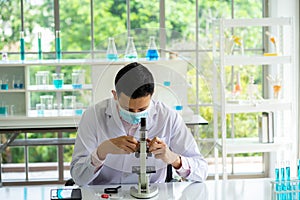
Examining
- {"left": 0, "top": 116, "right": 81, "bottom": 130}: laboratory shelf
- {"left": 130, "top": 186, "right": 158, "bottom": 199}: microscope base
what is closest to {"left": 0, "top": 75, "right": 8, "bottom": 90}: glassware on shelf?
{"left": 0, "top": 116, "right": 81, "bottom": 130}: laboratory shelf

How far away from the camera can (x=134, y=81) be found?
2.33 metres

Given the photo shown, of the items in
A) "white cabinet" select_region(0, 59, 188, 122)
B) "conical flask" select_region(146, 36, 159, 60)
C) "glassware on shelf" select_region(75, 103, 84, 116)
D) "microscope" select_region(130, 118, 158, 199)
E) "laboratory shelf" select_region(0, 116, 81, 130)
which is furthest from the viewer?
"laboratory shelf" select_region(0, 116, 81, 130)

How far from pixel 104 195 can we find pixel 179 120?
1.46ft

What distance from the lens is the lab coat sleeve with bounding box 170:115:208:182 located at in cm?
254

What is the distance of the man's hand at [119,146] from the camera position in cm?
233

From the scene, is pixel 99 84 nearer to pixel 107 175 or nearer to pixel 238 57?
pixel 107 175

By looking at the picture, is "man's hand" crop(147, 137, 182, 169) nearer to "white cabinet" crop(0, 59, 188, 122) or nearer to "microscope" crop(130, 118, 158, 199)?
"microscope" crop(130, 118, 158, 199)

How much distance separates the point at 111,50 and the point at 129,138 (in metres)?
0.41

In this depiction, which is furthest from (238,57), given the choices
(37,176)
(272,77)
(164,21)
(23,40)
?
(37,176)

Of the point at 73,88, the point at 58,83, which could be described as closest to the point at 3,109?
the point at 58,83

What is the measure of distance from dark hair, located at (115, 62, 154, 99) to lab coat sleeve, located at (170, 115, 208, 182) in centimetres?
24

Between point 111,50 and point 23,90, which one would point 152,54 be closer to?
point 111,50

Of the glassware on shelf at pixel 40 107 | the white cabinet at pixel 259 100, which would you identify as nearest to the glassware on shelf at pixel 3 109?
the glassware on shelf at pixel 40 107

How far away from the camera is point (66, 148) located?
5.14m
